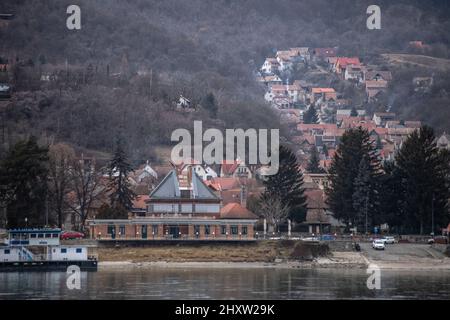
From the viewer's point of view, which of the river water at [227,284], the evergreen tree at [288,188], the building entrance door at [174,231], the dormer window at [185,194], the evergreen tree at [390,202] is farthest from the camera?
the evergreen tree at [288,188]

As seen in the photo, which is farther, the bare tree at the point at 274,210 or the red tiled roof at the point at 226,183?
the red tiled roof at the point at 226,183

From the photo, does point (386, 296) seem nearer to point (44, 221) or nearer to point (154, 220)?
point (154, 220)

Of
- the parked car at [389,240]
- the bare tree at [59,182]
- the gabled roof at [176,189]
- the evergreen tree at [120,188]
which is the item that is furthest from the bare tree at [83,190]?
the parked car at [389,240]

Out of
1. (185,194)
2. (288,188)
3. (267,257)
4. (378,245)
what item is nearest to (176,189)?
(185,194)

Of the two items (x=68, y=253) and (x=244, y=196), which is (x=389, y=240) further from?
(x=244, y=196)

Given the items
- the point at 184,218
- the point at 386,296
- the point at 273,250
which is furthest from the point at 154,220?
the point at 386,296

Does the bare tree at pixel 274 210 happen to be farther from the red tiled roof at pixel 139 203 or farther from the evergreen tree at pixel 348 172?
the red tiled roof at pixel 139 203
